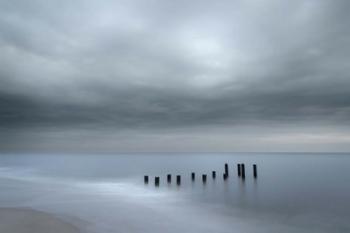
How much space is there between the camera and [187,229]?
1165 cm

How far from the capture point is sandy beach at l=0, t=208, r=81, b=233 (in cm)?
936

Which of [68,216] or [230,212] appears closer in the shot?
[68,216]

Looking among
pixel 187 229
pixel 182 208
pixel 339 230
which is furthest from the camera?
pixel 182 208

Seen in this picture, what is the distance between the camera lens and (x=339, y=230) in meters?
12.7

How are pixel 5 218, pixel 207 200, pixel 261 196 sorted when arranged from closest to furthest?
pixel 5 218
pixel 207 200
pixel 261 196

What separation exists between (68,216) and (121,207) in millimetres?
3712

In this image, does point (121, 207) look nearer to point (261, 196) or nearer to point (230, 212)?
point (230, 212)

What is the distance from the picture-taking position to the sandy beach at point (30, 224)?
9.36m

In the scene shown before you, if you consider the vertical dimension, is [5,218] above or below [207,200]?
above

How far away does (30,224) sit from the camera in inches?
394

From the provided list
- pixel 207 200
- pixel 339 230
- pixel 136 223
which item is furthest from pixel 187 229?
pixel 207 200

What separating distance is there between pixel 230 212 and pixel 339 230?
6.07 m

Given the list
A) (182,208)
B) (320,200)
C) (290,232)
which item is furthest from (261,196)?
(290,232)

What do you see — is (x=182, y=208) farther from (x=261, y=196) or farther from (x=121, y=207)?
(x=261, y=196)
